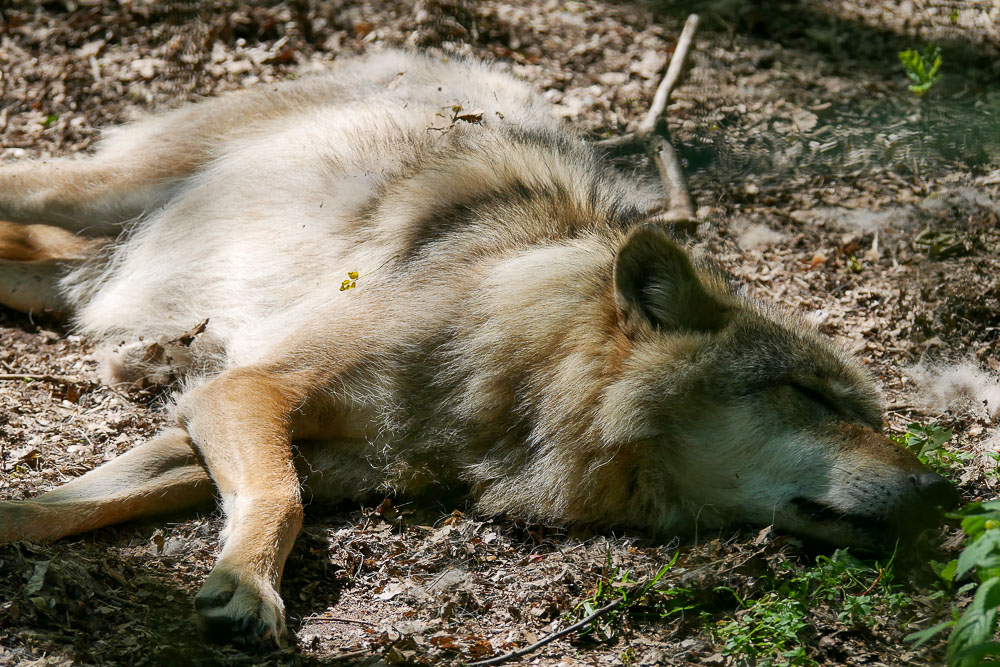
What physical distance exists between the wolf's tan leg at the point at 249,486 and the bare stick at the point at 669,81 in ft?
10.9

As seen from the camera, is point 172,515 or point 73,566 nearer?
point 73,566

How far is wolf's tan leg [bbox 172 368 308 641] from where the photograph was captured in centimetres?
292

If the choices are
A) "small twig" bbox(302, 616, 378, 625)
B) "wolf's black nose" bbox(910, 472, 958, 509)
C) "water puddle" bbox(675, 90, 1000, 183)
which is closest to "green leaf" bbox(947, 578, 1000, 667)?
"wolf's black nose" bbox(910, 472, 958, 509)

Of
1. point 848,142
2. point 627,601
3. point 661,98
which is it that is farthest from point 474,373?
point 848,142

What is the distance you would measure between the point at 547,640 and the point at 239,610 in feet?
3.31

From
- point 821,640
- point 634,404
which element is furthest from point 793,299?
point 821,640

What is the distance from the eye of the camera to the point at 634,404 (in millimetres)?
3516

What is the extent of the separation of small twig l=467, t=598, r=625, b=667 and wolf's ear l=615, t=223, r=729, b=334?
107 centimetres

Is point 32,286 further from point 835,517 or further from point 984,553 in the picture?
point 984,553

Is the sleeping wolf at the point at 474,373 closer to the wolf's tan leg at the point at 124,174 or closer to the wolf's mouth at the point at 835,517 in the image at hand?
the wolf's mouth at the point at 835,517

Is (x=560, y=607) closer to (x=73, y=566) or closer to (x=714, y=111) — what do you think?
(x=73, y=566)

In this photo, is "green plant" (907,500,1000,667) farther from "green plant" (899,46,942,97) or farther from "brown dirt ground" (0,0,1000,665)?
"green plant" (899,46,942,97)

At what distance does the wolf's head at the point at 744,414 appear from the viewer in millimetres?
3348

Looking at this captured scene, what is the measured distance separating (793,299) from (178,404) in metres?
3.33
